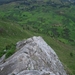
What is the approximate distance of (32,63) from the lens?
3162 cm

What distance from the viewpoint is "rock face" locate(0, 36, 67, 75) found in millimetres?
29038

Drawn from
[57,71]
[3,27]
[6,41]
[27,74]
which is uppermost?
[27,74]

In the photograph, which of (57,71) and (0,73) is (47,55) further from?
(0,73)

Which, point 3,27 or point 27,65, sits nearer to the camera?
point 27,65

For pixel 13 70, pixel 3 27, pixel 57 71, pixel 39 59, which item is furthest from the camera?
pixel 3 27

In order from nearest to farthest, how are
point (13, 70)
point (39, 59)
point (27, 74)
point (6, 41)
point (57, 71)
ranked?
point (27, 74) → point (13, 70) → point (39, 59) → point (57, 71) → point (6, 41)

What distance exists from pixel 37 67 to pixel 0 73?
17.1 ft

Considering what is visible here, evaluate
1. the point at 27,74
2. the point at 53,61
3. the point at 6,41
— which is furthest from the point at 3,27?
the point at 27,74

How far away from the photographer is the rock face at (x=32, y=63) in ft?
95.3

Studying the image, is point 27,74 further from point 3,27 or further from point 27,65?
point 3,27

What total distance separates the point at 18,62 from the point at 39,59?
13.6 feet

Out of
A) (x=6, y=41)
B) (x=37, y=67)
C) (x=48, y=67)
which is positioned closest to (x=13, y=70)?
(x=37, y=67)

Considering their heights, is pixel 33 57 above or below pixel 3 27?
above

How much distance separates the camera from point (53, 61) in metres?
37.9
